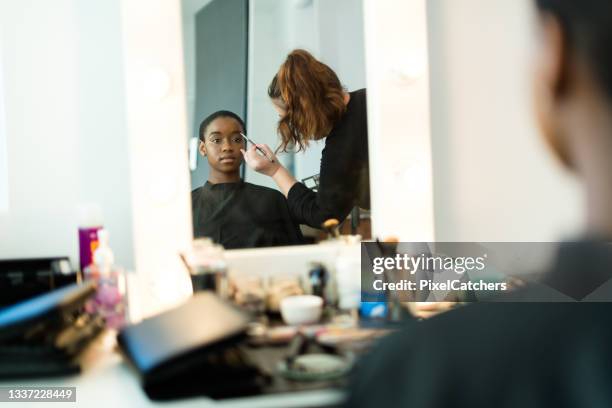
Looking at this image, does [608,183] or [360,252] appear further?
[360,252]

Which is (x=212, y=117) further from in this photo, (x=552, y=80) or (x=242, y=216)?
(x=552, y=80)

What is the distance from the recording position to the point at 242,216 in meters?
Result: 1.25

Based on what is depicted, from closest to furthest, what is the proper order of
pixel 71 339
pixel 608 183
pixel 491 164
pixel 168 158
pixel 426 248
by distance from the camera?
pixel 608 183, pixel 71 339, pixel 168 158, pixel 426 248, pixel 491 164

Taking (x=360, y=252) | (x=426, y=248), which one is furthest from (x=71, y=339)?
(x=426, y=248)

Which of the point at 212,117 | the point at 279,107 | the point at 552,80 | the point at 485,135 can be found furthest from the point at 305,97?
the point at 552,80

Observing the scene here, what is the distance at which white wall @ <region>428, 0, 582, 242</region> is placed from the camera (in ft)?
4.53

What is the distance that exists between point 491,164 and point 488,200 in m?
0.08

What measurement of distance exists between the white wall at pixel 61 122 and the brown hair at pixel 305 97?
305mm

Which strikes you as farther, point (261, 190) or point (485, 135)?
point (485, 135)

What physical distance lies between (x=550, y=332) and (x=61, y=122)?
1.13m

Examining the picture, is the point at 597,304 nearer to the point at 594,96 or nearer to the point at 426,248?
the point at 594,96

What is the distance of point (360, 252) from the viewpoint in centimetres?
126

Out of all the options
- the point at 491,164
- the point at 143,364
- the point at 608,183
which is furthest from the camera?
the point at 491,164

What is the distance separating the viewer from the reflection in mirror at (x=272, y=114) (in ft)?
4.01
